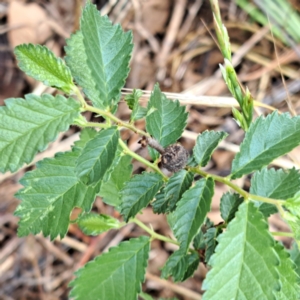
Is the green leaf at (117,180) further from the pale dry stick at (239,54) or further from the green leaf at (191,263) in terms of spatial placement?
the pale dry stick at (239,54)

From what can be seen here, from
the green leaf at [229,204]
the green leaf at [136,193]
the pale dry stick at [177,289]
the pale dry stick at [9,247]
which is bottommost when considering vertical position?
the pale dry stick at [177,289]

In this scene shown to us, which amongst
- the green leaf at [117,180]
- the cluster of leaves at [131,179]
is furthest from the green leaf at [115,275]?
the green leaf at [117,180]

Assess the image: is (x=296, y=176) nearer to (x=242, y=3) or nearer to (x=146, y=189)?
(x=146, y=189)

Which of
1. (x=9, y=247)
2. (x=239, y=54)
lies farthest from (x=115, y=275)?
(x=239, y=54)

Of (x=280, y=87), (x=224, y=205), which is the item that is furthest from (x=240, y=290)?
→ (x=280, y=87)

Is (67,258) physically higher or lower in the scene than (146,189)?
lower

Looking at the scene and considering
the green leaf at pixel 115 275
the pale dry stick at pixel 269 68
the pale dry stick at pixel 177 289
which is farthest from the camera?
the pale dry stick at pixel 269 68

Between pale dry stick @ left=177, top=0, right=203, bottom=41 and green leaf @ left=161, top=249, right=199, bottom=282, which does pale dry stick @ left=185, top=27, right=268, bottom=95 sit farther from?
green leaf @ left=161, top=249, right=199, bottom=282

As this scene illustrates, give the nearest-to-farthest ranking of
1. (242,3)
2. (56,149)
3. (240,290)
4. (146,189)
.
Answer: (240,290)
(146,189)
(56,149)
(242,3)
